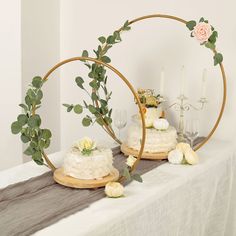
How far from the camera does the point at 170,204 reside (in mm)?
1545

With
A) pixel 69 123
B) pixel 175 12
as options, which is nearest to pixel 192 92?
pixel 175 12

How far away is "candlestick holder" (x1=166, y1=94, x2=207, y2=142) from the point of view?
201 centimetres

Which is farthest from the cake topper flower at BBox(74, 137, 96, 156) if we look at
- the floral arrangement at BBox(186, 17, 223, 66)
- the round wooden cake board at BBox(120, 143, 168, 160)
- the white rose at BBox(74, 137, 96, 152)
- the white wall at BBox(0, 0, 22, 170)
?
the white wall at BBox(0, 0, 22, 170)

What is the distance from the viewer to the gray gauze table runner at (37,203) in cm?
124

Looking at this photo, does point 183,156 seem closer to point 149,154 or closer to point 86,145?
point 149,154

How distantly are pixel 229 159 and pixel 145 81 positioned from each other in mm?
620

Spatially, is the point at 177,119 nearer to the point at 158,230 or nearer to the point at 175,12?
the point at 175,12

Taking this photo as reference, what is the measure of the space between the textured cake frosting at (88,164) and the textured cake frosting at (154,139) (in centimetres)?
31

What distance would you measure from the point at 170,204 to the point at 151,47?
38.0 inches

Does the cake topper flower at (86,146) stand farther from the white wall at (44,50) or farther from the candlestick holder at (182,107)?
the white wall at (44,50)

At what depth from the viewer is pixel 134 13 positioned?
230 centimetres

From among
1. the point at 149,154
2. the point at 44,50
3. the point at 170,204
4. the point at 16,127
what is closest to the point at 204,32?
the point at 149,154

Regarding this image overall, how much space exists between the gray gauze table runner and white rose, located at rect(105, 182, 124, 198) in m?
0.03

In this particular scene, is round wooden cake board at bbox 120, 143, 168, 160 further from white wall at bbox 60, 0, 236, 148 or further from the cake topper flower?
white wall at bbox 60, 0, 236, 148
